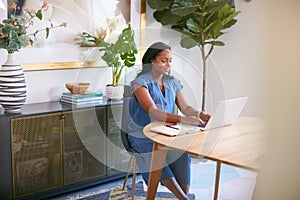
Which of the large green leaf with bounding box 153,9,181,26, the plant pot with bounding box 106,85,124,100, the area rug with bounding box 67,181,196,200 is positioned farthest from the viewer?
the large green leaf with bounding box 153,9,181,26

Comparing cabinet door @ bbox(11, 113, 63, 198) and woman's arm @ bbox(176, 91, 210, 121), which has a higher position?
woman's arm @ bbox(176, 91, 210, 121)

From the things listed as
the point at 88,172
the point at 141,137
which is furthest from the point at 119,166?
the point at 141,137

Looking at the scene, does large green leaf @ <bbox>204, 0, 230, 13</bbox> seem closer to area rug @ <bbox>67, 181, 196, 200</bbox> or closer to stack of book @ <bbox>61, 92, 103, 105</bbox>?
stack of book @ <bbox>61, 92, 103, 105</bbox>

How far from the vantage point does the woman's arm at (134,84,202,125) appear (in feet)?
8.61

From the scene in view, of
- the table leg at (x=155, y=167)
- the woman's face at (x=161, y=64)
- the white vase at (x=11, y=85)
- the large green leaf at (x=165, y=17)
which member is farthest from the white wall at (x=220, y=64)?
the table leg at (x=155, y=167)

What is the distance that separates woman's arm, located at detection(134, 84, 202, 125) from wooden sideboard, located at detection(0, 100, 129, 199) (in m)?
0.56

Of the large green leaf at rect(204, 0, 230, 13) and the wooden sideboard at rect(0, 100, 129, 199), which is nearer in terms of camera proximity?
the wooden sideboard at rect(0, 100, 129, 199)

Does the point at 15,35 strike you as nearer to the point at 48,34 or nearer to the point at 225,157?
the point at 48,34

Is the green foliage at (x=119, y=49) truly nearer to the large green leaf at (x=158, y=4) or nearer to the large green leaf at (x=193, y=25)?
the large green leaf at (x=158, y=4)

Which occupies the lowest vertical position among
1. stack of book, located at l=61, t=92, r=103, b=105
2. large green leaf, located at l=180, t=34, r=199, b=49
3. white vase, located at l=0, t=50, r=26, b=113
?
stack of book, located at l=61, t=92, r=103, b=105

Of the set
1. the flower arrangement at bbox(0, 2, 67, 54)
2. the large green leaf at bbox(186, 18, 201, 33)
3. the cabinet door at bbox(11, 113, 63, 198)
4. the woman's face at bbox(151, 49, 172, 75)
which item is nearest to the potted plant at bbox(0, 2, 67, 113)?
the flower arrangement at bbox(0, 2, 67, 54)

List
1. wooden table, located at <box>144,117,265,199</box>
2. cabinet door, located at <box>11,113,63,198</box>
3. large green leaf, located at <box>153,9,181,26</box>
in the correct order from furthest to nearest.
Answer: large green leaf, located at <box>153,9,181,26</box> → cabinet door, located at <box>11,113,63,198</box> → wooden table, located at <box>144,117,265,199</box>

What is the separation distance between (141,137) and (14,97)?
3.01 ft

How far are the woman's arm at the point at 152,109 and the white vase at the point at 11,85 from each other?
799mm
